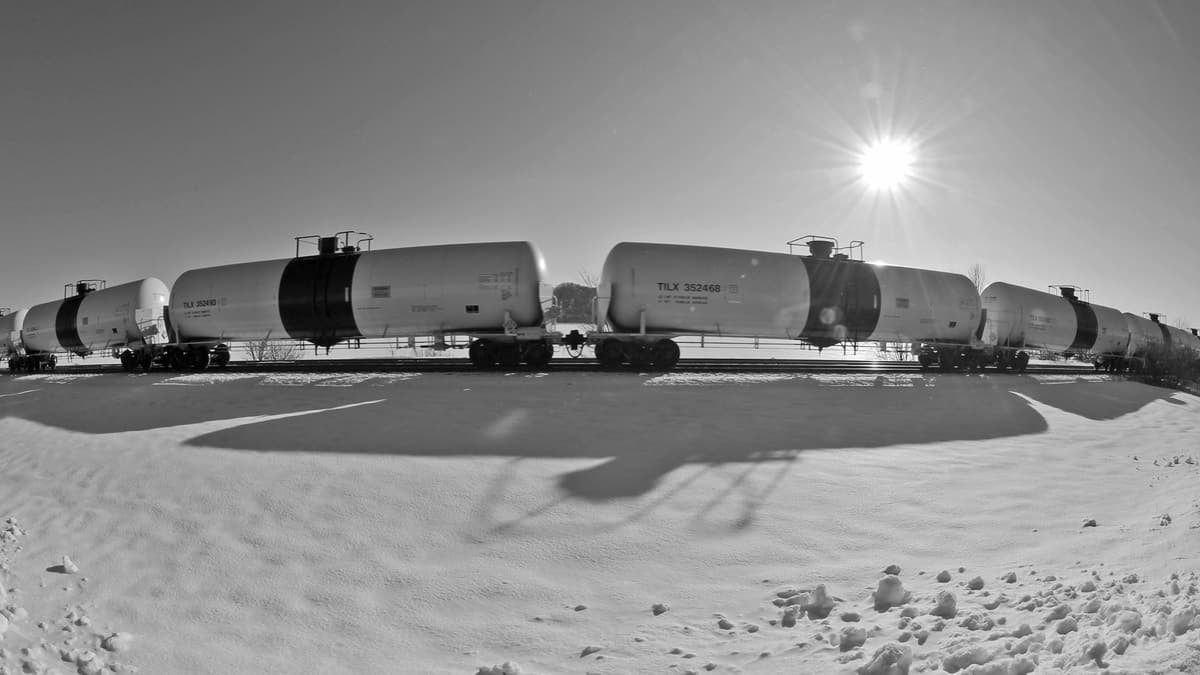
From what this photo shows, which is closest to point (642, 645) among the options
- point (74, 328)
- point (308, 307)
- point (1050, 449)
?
point (1050, 449)

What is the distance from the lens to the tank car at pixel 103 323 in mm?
19625

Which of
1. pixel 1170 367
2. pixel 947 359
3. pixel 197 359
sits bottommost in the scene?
pixel 1170 367

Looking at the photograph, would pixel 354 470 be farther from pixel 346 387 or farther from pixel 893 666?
pixel 346 387

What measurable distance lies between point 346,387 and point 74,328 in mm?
18790

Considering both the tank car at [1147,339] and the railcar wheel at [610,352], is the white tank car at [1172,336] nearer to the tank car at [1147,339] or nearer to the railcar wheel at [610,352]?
the tank car at [1147,339]

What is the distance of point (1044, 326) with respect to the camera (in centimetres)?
2153

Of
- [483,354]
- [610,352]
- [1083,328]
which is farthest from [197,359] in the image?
[1083,328]

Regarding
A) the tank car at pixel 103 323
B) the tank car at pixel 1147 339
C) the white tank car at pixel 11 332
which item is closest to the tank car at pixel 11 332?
the white tank car at pixel 11 332

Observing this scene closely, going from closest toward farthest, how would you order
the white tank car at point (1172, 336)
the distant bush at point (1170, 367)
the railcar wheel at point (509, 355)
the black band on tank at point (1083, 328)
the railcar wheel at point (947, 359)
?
the railcar wheel at point (509, 355), the railcar wheel at point (947, 359), the distant bush at point (1170, 367), the black band on tank at point (1083, 328), the white tank car at point (1172, 336)

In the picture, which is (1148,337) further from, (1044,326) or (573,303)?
(573,303)

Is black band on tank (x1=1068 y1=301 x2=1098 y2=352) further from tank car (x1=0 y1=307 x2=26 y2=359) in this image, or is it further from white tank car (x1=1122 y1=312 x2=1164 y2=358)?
tank car (x1=0 y1=307 x2=26 y2=359)

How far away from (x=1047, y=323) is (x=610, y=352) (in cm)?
1861

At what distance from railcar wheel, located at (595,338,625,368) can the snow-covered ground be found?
6.28 meters

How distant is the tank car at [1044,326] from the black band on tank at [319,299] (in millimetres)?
21900
